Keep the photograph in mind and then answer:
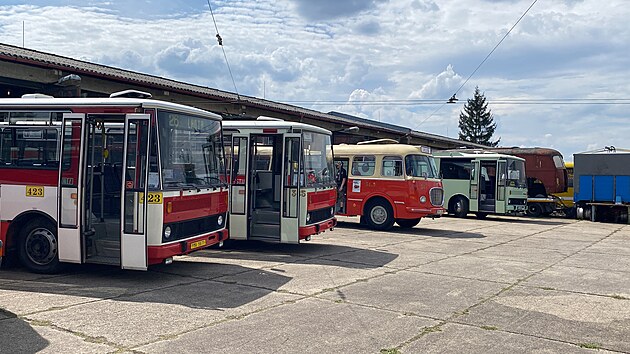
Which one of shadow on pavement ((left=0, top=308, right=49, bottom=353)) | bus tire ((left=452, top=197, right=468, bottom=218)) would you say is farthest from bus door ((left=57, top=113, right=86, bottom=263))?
bus tire ((left=452, top=197, right=468, bottom=218))

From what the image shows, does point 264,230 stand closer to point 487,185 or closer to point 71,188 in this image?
point 71,188

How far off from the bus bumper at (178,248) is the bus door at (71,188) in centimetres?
128

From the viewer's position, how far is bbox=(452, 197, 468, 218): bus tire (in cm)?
2575

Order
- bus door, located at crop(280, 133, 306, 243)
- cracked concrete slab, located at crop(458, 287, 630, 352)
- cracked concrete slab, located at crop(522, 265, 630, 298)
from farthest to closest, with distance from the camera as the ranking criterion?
bus door, located at crop(280, 133, 306, 243) → cracked concrete slab, located at crop(522, 265, 630, 298) → cracked concrete slab, located at crop(458, 287, 630, 352)

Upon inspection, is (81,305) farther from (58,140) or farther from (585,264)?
(585,264)

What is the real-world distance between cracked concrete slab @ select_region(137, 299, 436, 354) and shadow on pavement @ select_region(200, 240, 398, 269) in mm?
3825

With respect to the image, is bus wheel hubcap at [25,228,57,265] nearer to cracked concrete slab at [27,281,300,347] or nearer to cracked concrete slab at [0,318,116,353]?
cracked concrete slab at [27,281,300,347]

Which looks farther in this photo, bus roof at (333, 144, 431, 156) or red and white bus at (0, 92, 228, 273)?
bus roof at (333, 144, 431, 156)

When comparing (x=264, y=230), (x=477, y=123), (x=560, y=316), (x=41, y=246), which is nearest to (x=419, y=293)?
(x=560, y=316)

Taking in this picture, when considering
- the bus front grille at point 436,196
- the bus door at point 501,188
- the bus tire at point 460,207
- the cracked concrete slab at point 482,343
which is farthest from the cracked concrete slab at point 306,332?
the bus tire at point 460,207

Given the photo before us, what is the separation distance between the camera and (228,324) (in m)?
7.12

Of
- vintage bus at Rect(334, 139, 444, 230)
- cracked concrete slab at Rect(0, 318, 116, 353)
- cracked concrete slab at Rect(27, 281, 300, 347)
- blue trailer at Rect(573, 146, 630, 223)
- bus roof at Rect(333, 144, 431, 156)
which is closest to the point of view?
cracked concrete slab at Rect(0, 318, 116, 353)

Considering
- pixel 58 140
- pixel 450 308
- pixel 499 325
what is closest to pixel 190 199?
pixel 58 140

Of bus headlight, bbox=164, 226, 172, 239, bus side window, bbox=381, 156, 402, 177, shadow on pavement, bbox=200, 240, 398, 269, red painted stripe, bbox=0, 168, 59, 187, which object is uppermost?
bus side window, bbox=381, 156, 402, 177
